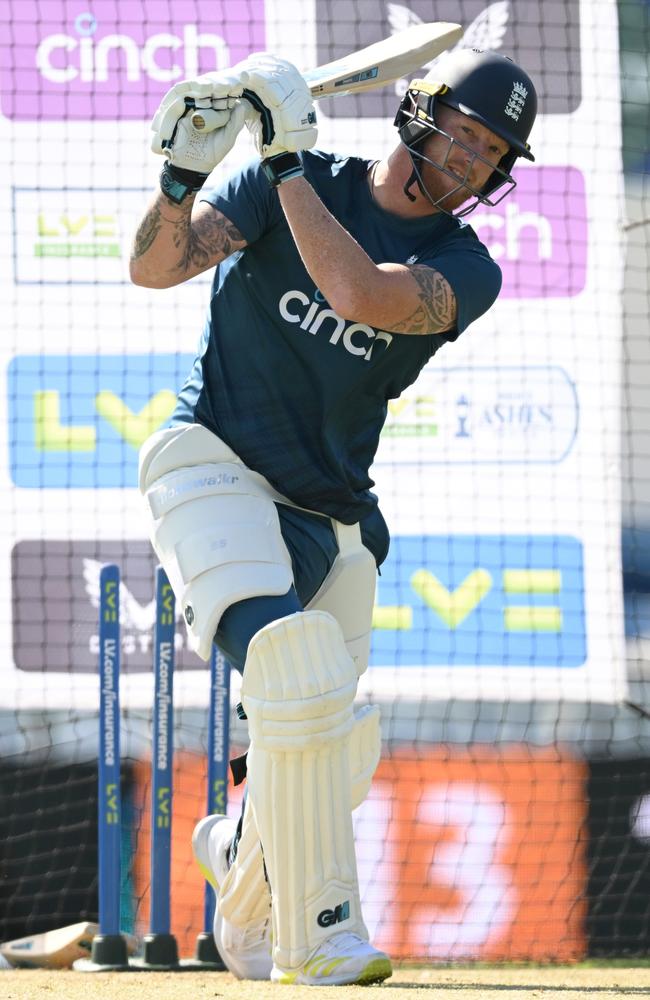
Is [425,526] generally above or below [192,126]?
below

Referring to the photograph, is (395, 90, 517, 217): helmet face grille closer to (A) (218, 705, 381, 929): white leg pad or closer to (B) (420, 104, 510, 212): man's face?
(B) (420, 104, 510, 212): man's face

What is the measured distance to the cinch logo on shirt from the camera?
2982 millimetres

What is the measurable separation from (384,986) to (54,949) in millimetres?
1895

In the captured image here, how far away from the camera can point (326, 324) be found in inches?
117

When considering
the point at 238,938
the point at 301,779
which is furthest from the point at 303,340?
the point at 238,938

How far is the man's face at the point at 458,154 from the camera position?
117 inches

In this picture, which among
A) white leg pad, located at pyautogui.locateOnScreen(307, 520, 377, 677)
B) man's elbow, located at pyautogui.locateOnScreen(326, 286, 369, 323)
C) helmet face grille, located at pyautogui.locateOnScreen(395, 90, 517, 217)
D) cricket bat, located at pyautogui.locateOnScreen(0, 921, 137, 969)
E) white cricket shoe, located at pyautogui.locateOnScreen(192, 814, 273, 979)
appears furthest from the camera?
cricket bat, located at pyautogui.locateOnScreen(0, 921, 137, 969)

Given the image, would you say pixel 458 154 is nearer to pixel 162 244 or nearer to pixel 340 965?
pixel 162 244

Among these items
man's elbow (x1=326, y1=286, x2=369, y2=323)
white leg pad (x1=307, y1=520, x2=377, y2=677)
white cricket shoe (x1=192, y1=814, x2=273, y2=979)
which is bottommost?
white cricket shoe (x1=192, y1=814, x2=273, y2=979)

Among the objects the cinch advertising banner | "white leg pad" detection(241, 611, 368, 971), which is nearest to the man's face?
"white leg pad" detection(241, 611, 368, 971)

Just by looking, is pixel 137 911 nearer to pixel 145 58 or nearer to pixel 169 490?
pixel 169 490

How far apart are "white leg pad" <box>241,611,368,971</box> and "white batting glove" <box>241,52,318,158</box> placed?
2.86 ft

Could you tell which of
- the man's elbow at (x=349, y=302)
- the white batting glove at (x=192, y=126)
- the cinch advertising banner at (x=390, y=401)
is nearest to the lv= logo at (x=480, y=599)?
the cinch advertising banner at (x=390, y=401)

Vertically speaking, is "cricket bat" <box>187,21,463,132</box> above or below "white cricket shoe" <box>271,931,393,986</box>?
Answer: above
